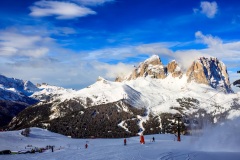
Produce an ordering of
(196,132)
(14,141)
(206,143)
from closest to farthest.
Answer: (206,143), (196,132), (14,141)

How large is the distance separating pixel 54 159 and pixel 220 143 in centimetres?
2353

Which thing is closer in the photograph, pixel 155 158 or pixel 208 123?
pixel 155 158

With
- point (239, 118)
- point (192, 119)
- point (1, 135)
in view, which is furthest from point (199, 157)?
point (1, 135)

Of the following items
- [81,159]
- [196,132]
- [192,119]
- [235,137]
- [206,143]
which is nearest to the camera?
[81,159]

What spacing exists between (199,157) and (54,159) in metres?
19.1

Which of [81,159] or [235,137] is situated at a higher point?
[235,137]

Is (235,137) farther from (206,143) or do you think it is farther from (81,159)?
(81,159)

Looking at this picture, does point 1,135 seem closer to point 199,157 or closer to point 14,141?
point 14,141

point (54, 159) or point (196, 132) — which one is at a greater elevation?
point (196, 132)

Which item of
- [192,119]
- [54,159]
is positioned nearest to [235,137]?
[192,119]

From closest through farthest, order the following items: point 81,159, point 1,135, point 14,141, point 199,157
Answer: point 199,157, point 81,159, point 14,141, point 1,135

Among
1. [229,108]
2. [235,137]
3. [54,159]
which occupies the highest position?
[229,108]

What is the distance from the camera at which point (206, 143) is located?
5122 cm

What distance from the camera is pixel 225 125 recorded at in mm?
47125
